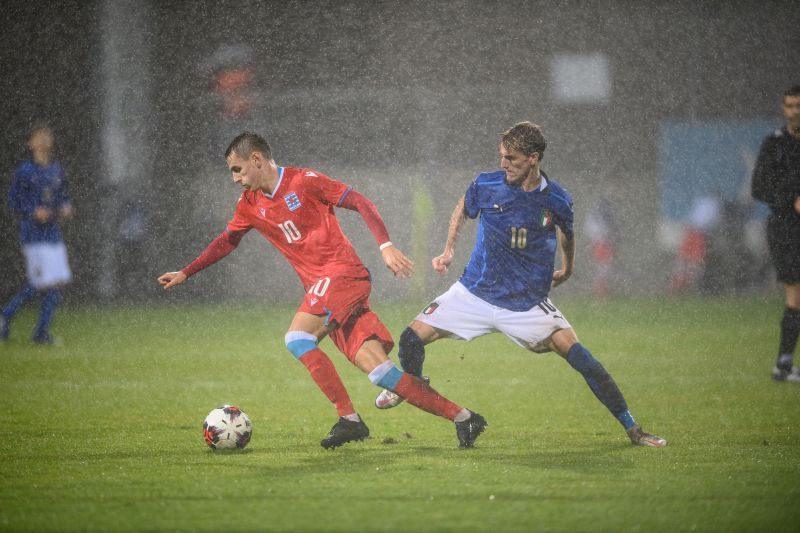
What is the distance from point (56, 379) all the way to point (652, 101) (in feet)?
46.4

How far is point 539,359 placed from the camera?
417 inches

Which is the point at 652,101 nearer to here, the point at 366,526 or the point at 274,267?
the point at 274,267

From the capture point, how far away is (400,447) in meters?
6.00

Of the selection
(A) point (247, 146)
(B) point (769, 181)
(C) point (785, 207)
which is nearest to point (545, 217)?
(A) point (247, 146)

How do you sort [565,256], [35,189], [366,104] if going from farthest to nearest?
1. [366,104]
2. [35,189]
3. [565,256]

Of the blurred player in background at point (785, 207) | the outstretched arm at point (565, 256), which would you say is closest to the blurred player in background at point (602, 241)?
the blurred player in background at point (785, 207)

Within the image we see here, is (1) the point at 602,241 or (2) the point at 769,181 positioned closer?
(2) the point at 769,181

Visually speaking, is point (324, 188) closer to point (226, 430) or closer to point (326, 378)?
point (326, 378)

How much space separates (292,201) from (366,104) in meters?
13.4

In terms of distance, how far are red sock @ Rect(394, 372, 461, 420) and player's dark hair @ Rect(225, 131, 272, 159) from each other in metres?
1.44

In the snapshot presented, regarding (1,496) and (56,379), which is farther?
(56,379)

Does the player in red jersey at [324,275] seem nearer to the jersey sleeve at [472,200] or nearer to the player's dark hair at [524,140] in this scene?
the jersey sleeve at [472,200]

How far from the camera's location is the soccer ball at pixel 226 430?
5820mm

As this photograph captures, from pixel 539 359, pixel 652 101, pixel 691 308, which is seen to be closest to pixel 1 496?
pixel 539 359
